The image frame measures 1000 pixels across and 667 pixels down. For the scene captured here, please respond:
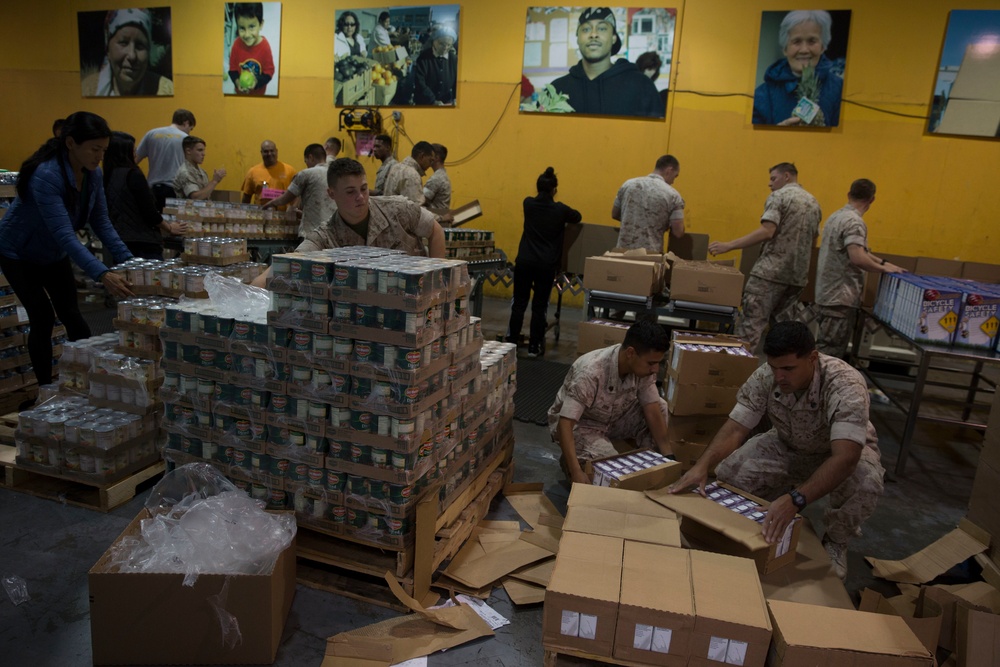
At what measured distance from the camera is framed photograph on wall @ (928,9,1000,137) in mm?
7250

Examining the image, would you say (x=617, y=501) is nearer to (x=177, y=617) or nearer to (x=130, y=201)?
(x=177, y=617)

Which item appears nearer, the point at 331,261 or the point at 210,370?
the point at 331,261

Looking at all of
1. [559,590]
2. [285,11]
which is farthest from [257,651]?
[285,11]

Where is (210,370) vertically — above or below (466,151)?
below

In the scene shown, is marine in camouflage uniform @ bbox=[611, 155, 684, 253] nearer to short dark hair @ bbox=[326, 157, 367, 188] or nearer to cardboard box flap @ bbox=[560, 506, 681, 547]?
short dark hair @ bbox=[326, 157, 367, 188]

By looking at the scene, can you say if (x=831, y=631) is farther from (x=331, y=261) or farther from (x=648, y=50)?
(x=648, y=50)

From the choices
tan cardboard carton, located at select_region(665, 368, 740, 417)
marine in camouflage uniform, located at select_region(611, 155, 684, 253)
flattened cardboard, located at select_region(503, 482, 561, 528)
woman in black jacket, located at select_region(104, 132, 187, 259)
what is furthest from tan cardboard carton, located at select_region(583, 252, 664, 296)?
woman in black jacket, located at select_region(104, 132, 187, 259)

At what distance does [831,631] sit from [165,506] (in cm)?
254

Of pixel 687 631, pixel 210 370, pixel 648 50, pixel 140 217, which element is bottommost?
pixel 687 631

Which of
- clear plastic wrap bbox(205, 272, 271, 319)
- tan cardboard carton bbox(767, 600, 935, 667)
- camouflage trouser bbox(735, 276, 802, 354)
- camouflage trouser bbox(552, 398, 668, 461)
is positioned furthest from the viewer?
camouflage trouser bbox(735, 276, 802, 354)

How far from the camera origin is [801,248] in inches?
237

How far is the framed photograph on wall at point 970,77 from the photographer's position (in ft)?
23.8

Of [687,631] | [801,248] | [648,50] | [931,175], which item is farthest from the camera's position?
[648,50]

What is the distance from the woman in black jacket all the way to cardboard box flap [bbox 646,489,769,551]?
180 inches
